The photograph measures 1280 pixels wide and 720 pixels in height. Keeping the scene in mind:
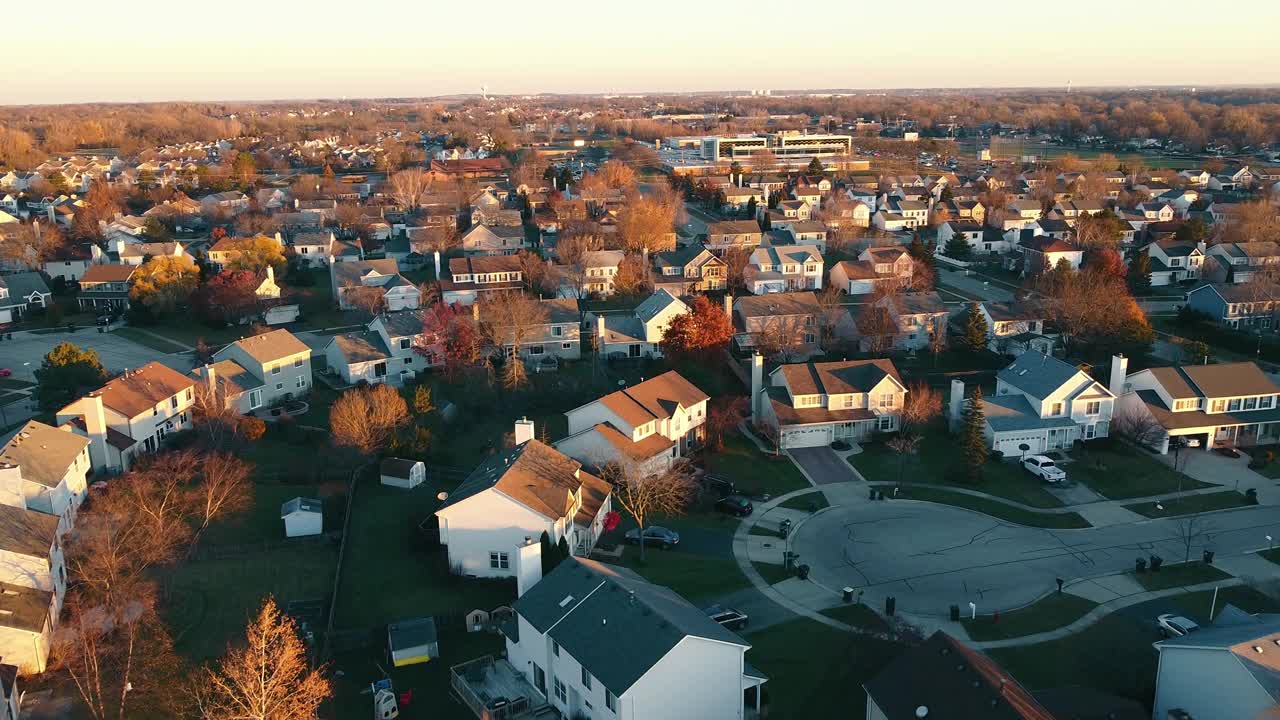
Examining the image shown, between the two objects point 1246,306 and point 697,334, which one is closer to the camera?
point 697,334

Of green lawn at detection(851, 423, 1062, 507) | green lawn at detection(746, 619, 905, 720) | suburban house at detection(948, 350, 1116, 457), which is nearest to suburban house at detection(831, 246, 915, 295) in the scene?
suburban house at detection(948, 350, 1116, 457)

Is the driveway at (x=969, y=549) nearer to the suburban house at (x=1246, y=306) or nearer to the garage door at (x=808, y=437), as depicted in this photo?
the garage door at (x=808, y=437)

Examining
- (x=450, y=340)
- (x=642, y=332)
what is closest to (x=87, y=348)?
(x=450, y=340)

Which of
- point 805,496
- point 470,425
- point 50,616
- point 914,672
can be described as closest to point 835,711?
point 914,672

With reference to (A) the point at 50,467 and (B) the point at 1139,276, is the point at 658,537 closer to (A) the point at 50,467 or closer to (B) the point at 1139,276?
(A) the point at 50,467

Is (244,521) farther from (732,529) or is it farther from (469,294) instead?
(469,294)

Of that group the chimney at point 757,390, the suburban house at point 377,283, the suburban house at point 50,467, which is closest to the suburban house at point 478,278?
the suburban house at point 377,283
